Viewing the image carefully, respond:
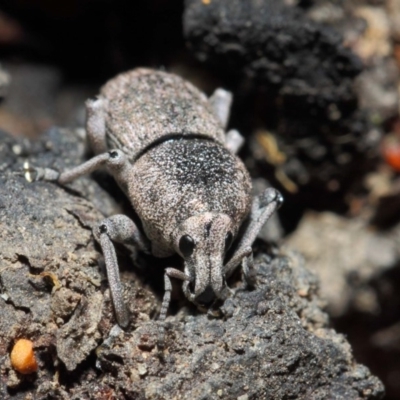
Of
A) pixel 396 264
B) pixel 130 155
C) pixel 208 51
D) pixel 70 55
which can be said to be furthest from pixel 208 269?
pixel 70 55

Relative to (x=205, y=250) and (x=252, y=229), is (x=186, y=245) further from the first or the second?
(x=252, y=229)

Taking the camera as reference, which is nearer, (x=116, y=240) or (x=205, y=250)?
(x=205, y=250)

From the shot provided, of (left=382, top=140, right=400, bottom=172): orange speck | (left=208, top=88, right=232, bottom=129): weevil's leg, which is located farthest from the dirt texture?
(left=382, top=140, right=400, bottom=172): orange speck

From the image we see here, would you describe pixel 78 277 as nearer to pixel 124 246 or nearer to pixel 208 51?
pixel 124 246

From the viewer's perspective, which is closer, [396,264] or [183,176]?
[183,176]

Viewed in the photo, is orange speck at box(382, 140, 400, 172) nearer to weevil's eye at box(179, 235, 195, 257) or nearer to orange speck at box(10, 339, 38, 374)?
weevil's eye at box(179, 235, 195, 257)

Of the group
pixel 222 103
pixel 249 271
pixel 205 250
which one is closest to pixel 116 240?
pixel 205 250

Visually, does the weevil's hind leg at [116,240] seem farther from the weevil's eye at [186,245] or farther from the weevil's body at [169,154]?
the weevil's eye at [186,245]
